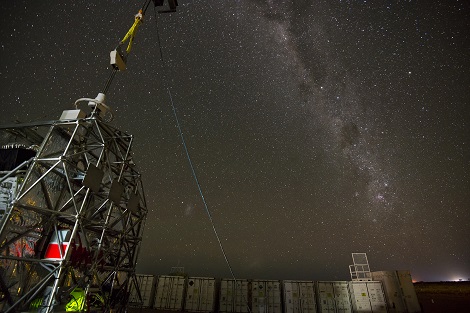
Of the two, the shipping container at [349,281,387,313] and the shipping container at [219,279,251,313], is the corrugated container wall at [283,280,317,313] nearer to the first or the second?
the shipping container at [349,281,387,313]

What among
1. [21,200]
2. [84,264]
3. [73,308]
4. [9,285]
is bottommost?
[73,308]

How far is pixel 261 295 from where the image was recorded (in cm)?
1906

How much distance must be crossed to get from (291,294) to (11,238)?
18.5 meters

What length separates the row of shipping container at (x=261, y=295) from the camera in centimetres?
1800

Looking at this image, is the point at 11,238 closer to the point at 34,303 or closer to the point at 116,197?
the point at 34,303

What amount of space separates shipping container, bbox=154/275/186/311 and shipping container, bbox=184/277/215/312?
541mm

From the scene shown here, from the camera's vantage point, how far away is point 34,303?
670 cm

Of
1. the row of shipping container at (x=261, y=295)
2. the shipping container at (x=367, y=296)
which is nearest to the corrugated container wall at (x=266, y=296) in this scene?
the row of shipping container at (x=261, y=295)

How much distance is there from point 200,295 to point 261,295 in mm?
4942

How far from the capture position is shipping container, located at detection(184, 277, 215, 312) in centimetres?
1903

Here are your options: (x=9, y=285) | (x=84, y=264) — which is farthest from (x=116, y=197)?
(x=9, y=285)

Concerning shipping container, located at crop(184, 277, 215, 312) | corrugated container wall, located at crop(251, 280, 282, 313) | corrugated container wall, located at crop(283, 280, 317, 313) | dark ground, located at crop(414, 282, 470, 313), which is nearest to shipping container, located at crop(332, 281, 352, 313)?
corrugated container wall, located at crop(283, 280, 317, 313)

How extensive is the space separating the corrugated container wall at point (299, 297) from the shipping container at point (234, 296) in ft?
10.2

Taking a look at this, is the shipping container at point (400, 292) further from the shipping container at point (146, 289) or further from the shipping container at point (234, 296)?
the shipping container at point (146, 289)
